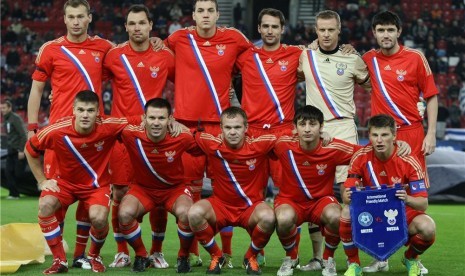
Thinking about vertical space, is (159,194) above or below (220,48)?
below

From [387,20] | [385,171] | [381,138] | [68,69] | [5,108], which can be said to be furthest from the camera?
[5,108]

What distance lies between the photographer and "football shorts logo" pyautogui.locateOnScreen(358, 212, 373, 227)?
684cm

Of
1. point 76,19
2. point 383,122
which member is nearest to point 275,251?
point 383,122

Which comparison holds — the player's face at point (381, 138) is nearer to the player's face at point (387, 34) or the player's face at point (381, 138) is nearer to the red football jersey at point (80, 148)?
the player's face at point (387, 34)

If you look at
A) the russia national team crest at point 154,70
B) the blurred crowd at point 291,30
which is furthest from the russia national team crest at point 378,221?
the blurred crowd at point 291,30

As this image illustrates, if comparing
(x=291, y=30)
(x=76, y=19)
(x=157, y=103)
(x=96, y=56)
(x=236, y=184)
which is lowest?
(x=236, y=184)

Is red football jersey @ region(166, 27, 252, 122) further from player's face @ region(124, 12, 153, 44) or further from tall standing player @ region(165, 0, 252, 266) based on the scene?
player's face @ region(124, 12, 153, 44)

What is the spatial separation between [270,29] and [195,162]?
126 centimetres

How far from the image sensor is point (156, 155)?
24.8 ft

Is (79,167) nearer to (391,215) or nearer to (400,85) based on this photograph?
(391,215)

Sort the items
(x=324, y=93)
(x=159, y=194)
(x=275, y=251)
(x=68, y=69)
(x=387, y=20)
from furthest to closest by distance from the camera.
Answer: (x=275, y=251) < (x=68, y=69) < (x=324, y=93) < (x=159, y=194) < (x=387, y=20)

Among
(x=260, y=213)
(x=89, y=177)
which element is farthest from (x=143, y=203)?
(x=260, y=213)

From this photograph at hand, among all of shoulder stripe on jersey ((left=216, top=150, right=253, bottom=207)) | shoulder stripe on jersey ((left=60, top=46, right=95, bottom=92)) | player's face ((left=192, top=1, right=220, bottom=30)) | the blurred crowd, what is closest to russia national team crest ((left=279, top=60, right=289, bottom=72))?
player's face ((left=192, top=1, right=220, bottom=30))

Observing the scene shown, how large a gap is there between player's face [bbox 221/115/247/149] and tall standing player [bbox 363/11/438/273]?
3.81 ft
